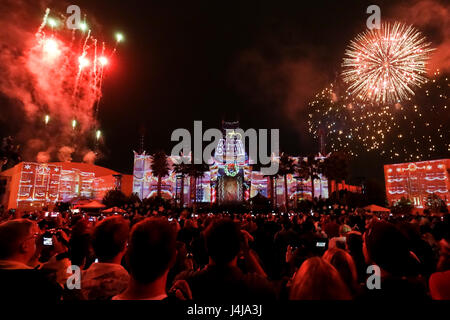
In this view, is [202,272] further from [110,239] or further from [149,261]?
[110,239]

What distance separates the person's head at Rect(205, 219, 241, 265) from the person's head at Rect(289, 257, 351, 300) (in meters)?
0.95

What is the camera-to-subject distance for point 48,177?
213 feet

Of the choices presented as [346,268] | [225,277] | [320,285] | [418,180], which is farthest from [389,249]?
[418,180]

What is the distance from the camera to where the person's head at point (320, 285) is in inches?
59.7

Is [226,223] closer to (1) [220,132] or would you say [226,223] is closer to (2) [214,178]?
(2) [214,178]

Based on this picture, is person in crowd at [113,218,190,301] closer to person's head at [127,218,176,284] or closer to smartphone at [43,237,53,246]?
person's head at [127,218,176,284]

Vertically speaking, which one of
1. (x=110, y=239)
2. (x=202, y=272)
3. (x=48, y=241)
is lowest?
(x=48, y=241)

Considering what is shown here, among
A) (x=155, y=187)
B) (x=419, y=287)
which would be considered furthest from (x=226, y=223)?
(x=155, y=187)

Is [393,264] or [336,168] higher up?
[336,168]

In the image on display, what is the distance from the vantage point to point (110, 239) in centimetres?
297

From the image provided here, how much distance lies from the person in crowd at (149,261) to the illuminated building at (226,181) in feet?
205

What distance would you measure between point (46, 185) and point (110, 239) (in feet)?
247

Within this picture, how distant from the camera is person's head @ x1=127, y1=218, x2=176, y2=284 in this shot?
6.64ft

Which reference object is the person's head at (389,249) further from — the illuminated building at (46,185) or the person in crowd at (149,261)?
the illuminated building at (46,185)
